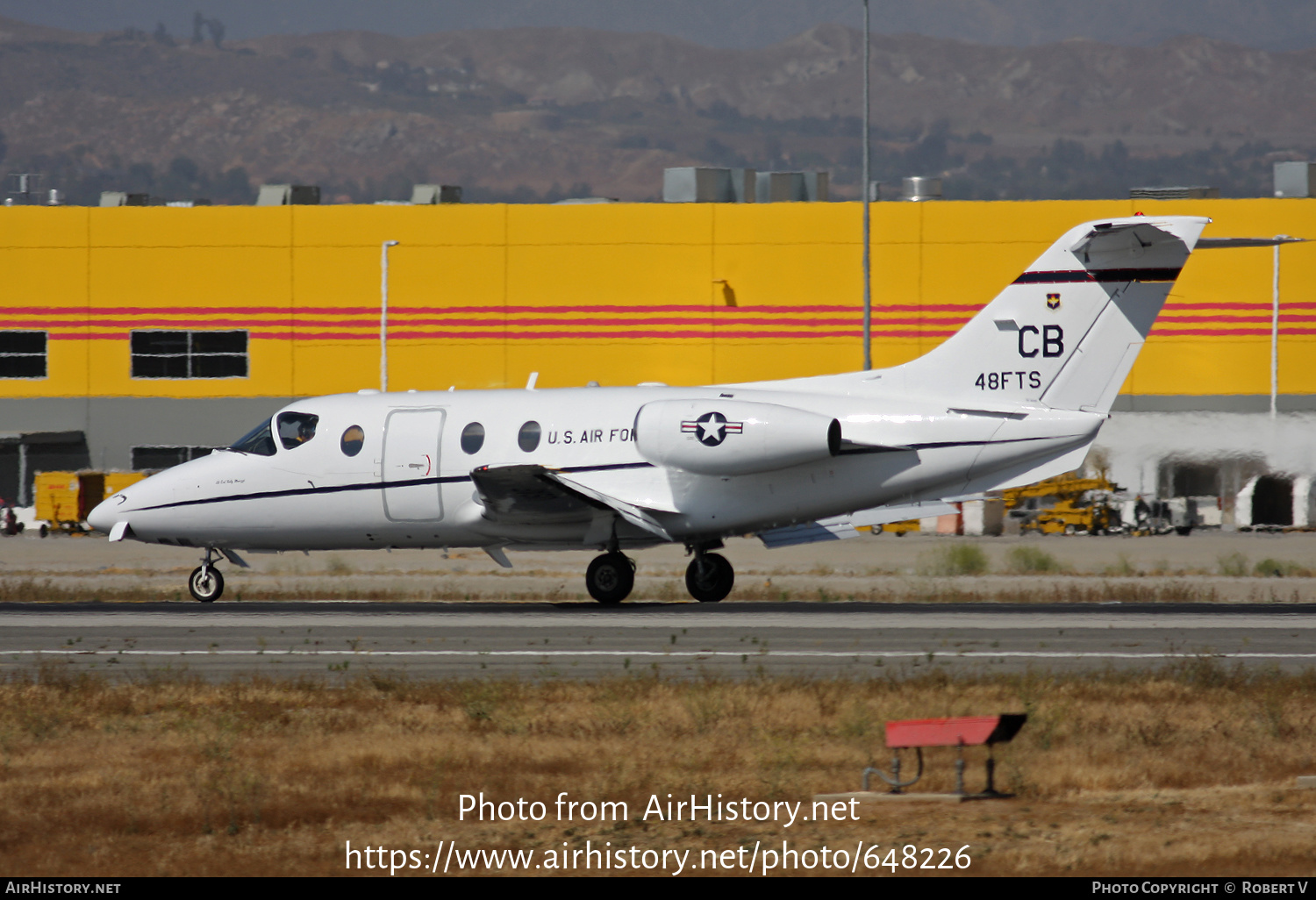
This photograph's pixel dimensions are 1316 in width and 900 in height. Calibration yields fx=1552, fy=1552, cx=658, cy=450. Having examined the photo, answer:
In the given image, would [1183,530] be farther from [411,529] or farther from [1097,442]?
[411,529]

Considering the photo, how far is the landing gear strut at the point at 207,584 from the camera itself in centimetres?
2527

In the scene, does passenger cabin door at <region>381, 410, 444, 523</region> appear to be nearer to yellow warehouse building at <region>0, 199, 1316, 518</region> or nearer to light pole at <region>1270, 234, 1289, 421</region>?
yellow warehouse building at <region>0, 199, 1316, 518</region>

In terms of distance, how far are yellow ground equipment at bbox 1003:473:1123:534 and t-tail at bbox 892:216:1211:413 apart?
24731mm

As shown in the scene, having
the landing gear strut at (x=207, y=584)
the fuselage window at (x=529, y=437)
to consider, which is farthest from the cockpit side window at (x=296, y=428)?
the fuselage window at (x=529, y=437)

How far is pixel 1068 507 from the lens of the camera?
47.0 m

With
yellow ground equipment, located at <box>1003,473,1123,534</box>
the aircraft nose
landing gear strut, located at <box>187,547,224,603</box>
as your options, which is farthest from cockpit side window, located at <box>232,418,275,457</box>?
yellow ground equipment, located at <box>1003,473,1123,534</box>

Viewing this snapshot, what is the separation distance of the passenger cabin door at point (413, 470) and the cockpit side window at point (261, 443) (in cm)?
201

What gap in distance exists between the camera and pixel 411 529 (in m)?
24.2

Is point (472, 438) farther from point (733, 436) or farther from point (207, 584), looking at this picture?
point (207, 584)

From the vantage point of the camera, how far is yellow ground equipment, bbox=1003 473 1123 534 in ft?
152

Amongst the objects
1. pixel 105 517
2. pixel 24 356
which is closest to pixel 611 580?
pixel 105 517

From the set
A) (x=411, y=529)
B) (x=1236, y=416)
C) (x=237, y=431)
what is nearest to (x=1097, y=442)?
(x=1236, y=416)

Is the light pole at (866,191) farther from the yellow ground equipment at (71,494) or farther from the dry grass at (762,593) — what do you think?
the yellow ground equipment at (71,494)

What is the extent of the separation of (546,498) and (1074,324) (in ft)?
26.5
